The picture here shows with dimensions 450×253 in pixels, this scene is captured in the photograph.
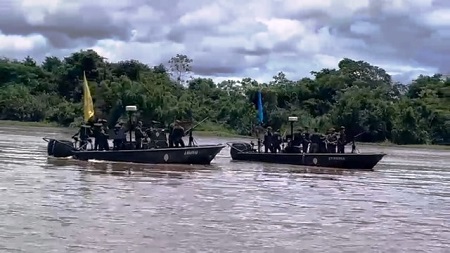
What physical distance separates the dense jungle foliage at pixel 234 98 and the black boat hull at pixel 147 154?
37625mm

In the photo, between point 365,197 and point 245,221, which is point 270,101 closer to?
point 365,197

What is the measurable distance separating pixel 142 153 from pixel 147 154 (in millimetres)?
185

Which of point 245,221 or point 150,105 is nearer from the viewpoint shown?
point 245,221

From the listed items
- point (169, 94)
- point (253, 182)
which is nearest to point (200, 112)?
point (169, 94)

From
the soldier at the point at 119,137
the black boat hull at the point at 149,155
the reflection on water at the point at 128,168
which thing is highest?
the soldier at the point at 119,137

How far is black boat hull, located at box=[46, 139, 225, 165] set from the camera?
98.1ft

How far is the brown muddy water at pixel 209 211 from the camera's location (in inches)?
540

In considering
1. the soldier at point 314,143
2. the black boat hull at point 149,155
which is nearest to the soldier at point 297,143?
the soldier at point 314,143

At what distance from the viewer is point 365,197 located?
872 inches

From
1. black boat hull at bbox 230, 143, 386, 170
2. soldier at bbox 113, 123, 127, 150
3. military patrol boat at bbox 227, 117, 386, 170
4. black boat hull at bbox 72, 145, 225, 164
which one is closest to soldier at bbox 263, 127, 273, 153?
military patrol boat at bbox 227, 117, 386, 170

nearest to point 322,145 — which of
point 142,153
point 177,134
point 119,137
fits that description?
point 177,134

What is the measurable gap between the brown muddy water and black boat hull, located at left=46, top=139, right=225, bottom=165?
0.94 metres

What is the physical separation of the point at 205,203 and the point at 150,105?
52.6m

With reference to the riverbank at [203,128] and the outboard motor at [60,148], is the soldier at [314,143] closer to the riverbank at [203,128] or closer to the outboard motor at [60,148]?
the outboard motor at [60,148]
